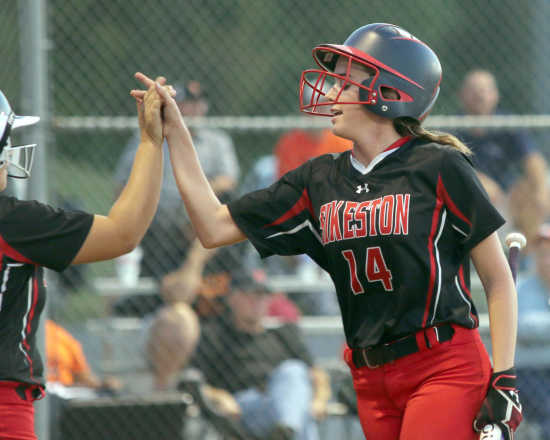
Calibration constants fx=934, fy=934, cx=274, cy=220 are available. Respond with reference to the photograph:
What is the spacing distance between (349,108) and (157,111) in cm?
64

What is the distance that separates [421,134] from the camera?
306 centimetres

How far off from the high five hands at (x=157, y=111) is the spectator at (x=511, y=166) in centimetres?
297

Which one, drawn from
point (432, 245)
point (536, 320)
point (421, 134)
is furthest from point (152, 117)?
point (536, 320)

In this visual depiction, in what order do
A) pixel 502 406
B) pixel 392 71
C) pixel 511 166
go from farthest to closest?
pixel 511 166
pixel 392 71
pixel 502 406

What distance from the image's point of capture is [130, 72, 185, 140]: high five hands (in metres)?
3.13

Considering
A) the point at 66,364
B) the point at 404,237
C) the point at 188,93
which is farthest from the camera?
the point at 188,93

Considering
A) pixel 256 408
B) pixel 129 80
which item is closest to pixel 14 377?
pixel 256 408

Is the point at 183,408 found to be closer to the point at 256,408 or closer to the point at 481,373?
the point at 256,408

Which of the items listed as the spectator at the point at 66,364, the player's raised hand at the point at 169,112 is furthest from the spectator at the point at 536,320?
the player's raised hand at the point at 169,112

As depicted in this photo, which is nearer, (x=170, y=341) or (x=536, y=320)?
(x=170, y=341)

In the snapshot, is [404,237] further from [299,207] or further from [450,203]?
[299,207]

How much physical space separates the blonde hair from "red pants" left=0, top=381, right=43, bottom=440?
1.45 metres

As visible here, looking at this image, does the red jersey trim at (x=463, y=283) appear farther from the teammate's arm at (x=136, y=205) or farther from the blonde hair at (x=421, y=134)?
the teammate's arm at (x=136, y=205)

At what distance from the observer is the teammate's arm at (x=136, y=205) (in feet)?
9.58
